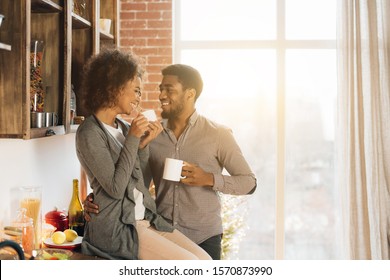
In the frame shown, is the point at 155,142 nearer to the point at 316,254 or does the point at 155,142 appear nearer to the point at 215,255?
the point at 215,255

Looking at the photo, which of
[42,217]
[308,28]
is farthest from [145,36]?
[42,217]

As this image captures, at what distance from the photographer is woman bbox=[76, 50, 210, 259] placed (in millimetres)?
1846

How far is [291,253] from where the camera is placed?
414 centimetres

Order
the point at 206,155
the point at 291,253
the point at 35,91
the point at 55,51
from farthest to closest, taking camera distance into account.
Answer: the point at 291,253 < the point at 206,155 < the point at 55,51 < the point at 35,91

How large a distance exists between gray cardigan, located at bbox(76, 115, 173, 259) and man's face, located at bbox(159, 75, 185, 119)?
0.41 m

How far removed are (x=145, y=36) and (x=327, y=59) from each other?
1.39m

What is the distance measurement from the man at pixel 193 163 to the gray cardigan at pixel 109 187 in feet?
1.04

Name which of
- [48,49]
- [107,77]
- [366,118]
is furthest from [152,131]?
[366,118]

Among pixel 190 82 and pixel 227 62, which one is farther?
pixel 227 62

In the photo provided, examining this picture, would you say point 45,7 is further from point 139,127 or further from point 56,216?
point 56,216

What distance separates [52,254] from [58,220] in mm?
391

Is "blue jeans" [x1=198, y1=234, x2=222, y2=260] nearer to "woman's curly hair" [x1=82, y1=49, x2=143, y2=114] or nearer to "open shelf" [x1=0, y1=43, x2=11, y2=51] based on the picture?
"woman's curly hair" [x1=82, y1=49, x2=143, y2=114]

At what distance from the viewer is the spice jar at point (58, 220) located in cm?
237

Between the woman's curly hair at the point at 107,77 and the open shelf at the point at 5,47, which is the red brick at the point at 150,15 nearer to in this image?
the woman's curly hair at the point at 107,77
